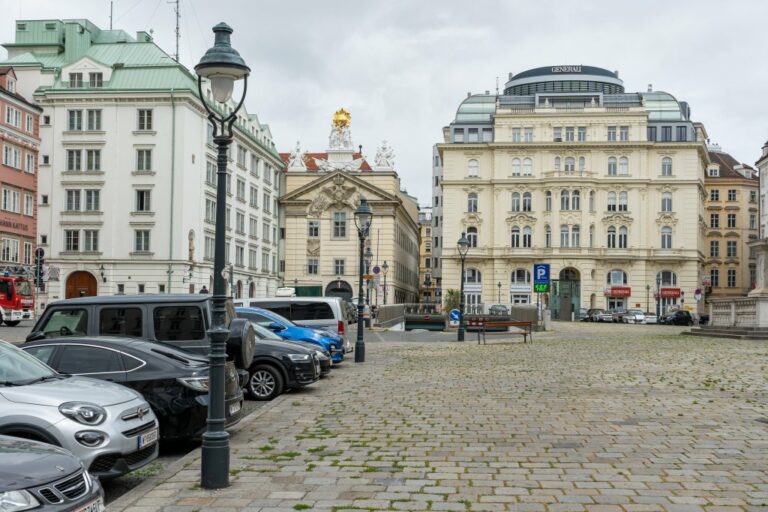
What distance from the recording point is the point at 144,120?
5647cm

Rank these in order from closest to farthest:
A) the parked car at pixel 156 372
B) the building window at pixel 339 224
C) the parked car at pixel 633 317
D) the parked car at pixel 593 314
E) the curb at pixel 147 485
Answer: the curb at pixel 147 485 → the parked car at pixel 156 372 → the parked car at pixel 633 317 → the parked car at pixel 593 314 → the building window at pixel 339 224

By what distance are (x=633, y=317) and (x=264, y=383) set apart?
57374 mm

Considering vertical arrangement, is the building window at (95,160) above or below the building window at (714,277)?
above

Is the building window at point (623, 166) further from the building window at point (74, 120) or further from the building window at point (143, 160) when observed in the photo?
the building window at point (74, 120)

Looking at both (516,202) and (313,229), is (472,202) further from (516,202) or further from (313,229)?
(313,229)

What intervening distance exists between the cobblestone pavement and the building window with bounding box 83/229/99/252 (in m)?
42.8

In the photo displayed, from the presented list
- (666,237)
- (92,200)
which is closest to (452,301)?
(666,237)

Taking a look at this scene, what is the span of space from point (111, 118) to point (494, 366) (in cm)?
4286

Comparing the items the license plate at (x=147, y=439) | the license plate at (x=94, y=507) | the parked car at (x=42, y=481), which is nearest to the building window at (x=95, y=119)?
the license plate at (x=147, y=439)

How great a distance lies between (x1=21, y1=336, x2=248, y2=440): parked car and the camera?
974 centimetres

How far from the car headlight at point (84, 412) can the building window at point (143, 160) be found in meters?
50.8

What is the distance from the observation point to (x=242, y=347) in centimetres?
984

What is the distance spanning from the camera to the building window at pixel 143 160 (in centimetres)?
5650

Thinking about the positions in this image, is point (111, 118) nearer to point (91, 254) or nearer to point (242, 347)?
point (91, 254)
